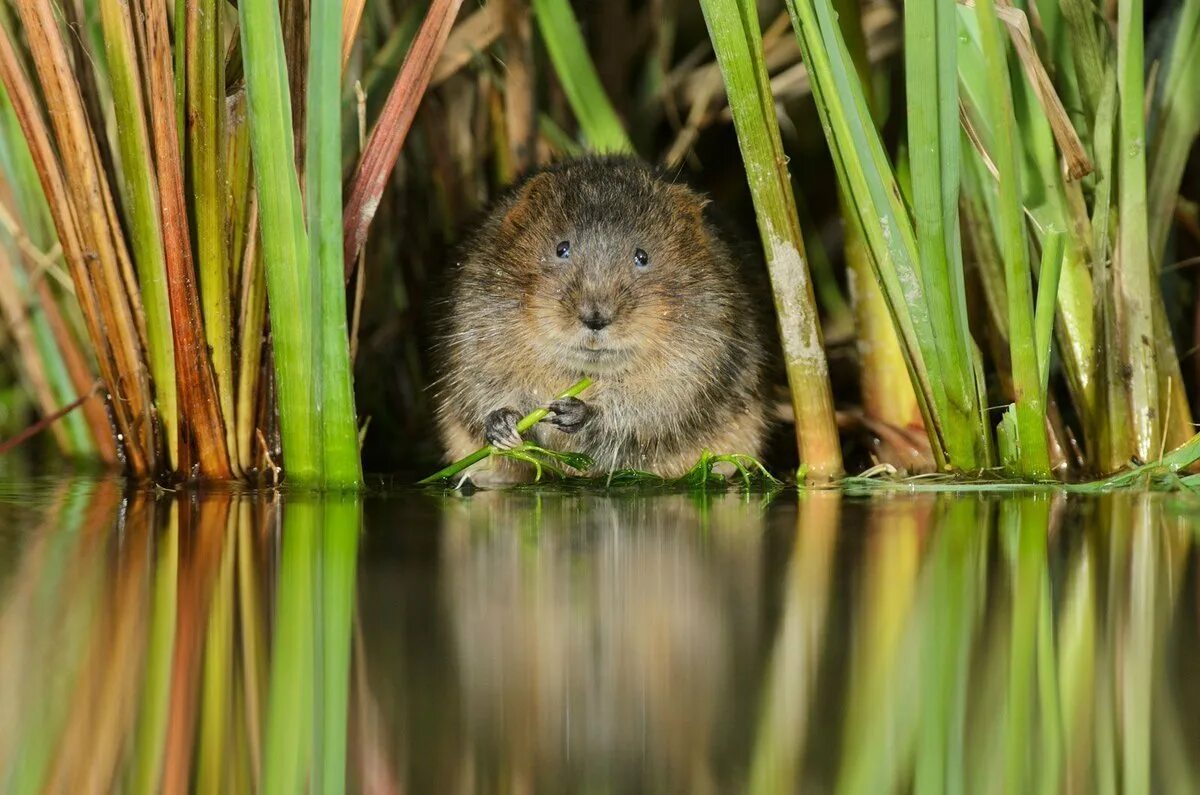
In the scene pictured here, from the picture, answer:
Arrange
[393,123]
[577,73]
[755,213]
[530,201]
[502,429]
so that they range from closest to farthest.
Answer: [393,123] → [755,213] → [502,429] → [530,201] → [577,73]

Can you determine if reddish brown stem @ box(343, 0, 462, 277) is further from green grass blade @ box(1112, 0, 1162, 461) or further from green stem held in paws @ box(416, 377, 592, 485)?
green grass blade @ box(1112, 0, 1162, 461)

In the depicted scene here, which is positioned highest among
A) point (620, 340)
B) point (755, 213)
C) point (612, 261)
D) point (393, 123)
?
point (393, 123)

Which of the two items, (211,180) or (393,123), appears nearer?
(211,180)

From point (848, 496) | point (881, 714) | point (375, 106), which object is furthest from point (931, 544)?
point (375, 106)

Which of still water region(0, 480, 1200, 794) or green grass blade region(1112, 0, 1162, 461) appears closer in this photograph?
still water region(0, 480, 1200, 794)

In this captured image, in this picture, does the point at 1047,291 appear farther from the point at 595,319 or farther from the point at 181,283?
the point at 181,283

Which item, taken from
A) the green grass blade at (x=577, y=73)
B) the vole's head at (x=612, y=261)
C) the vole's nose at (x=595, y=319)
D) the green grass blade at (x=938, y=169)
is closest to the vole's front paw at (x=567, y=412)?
the vole's head at (x=612, y=261)

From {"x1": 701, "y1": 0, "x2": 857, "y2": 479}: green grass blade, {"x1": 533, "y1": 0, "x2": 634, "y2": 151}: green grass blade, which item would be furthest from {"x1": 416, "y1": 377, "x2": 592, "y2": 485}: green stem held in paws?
{"x1": 533, "y1": 0, "x2": 634, "y2": 151}: green grass blade

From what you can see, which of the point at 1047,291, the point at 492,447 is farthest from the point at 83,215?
the point at 1047,291
